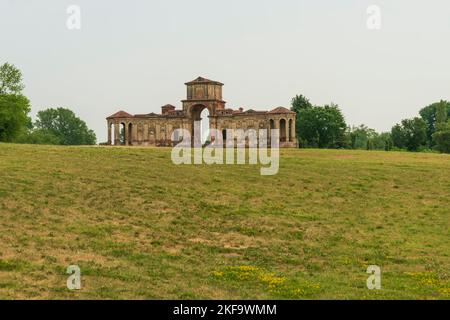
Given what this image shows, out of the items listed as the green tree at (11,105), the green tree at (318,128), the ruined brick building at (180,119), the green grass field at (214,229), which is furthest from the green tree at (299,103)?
→ the green grass field at (214,229)

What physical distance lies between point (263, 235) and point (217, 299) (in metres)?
10.6

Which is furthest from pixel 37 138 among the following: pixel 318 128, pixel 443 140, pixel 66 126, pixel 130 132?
pixel 443 140

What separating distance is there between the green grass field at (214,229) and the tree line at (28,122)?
44.3 m

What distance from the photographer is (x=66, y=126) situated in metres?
168

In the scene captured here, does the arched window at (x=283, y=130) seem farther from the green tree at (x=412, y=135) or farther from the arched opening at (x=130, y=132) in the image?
the green tree at (x=412, y=135)

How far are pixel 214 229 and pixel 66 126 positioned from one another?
143569 mm

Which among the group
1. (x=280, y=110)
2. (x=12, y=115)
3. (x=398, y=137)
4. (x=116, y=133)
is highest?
(x=280, y=110)

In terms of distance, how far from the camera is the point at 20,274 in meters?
21.9

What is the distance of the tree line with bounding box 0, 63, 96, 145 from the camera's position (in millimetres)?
92500

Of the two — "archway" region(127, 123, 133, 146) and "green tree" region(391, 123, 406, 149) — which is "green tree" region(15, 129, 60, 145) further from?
"green tree" region(391, 123, 406, 149)

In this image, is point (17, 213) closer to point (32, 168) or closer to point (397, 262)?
point (32, 168)

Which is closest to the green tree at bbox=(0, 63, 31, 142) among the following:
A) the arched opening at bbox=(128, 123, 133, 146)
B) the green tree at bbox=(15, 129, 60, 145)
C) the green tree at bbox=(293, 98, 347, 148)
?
the arched opening at bbox=(128, 123, 133, 146)

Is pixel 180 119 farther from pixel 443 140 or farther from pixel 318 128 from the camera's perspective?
pixel 443 140

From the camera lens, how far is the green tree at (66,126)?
536 ft
